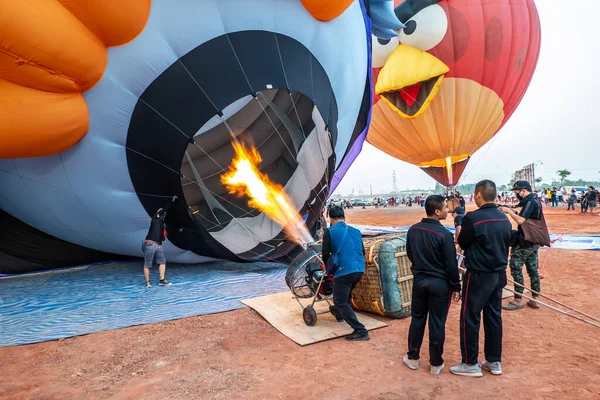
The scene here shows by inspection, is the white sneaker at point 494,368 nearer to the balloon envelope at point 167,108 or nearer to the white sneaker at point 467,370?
the white sneaker at point 467,370

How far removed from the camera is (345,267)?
12.0 ft

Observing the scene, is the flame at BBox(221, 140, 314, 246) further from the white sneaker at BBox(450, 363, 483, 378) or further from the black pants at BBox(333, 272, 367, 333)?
the white sneaker at BBox(450, 363, 483, 378)

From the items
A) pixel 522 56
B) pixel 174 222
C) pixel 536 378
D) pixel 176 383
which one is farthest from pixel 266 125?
pixel 522 56

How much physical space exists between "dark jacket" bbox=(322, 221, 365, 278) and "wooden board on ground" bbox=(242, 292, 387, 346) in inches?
26.0

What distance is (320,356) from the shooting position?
3.29 meters

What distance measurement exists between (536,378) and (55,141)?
5676mm

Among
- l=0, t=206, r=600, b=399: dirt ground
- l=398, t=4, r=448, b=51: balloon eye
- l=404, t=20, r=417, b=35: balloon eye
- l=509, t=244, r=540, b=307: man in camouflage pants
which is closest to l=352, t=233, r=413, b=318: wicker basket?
l=0, t=206, r=600, b=399: dirt ground

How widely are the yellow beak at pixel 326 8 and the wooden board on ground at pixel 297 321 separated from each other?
13.3ft

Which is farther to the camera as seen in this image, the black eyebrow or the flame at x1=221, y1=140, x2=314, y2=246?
the black eyebrow

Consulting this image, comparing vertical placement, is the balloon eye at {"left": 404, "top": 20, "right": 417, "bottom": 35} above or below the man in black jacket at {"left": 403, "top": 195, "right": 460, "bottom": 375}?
above

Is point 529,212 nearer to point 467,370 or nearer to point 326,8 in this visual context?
point 467,370

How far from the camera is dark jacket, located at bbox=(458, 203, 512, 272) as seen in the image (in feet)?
9.11

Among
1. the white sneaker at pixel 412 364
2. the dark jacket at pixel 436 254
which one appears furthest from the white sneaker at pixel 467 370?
the dark jacket at pixel 436 254

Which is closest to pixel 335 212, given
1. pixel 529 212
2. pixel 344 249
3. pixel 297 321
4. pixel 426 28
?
pixel 344 249
